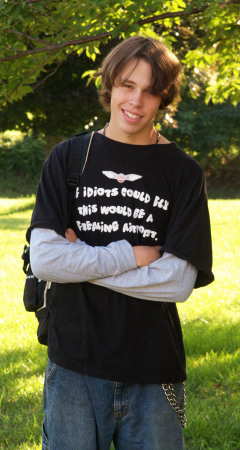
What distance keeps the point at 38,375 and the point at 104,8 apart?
95.3 inches

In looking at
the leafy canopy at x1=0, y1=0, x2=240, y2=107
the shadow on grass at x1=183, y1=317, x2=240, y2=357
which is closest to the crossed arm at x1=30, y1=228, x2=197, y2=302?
the leafy canopy at x1=0, y1=0, x2=240, y2=107

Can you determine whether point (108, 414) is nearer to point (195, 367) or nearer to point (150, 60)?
point (150, 60)

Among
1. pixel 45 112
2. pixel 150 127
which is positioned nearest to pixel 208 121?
pixel 45 112

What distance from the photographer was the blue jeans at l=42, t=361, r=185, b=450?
6.61ft

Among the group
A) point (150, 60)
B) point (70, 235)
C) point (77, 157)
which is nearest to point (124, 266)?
point (70, 235)

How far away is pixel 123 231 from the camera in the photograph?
2098 mm

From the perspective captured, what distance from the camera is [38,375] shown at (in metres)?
4.47

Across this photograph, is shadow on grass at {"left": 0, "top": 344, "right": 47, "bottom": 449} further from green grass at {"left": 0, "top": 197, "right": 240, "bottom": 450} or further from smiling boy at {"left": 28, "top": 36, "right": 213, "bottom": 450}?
smiling boy at {"left": 28, "top": 36, "right": 213, "bottom": 450}

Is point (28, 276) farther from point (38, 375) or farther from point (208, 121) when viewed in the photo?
point (208, 121)

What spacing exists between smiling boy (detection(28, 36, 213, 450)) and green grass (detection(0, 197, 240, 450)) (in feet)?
4.88

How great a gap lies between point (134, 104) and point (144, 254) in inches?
18.8

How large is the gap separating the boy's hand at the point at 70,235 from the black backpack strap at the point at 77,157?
142 mm

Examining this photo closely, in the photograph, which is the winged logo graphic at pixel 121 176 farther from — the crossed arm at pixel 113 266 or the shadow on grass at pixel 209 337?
the shadow on grass at pixel 209 337

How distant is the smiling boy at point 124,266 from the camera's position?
2.03 m
